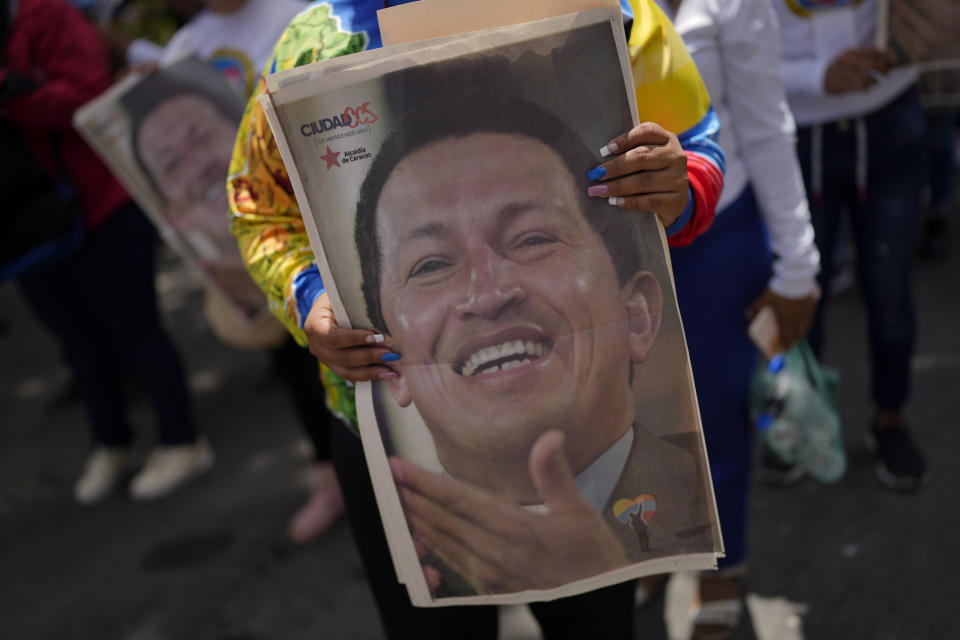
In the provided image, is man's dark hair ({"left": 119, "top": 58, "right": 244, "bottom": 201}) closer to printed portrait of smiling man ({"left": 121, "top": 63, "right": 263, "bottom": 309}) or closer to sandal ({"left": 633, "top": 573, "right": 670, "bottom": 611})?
printed portrait of smiling man ({"left": 121, "top": 63, "right": 263, "bottom": 309})

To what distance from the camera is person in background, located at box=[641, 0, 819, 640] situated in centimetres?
154

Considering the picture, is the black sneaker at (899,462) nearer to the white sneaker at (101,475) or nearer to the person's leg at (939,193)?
the person's leg at (939,193)

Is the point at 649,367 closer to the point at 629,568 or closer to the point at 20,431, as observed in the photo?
the point at 629,568

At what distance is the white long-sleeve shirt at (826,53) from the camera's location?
6.87ft

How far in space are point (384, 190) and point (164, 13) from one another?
4462mm

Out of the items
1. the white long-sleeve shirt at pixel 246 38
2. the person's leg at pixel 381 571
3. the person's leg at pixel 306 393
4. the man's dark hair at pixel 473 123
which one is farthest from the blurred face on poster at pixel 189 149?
the man's dark hair at pixel 473 123

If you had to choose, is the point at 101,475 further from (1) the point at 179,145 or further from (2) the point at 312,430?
(1) the point at 179,145

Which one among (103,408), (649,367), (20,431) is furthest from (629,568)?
A: (20,431)

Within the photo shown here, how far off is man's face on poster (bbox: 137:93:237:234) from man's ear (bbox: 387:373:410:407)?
144 centimetres

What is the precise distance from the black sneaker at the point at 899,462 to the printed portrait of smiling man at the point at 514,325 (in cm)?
164

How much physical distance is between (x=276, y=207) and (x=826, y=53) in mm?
1568

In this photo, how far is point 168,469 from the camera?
3322mm

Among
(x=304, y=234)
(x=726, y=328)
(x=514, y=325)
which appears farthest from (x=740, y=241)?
(x=304, y=234)

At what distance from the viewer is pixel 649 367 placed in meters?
1.11
